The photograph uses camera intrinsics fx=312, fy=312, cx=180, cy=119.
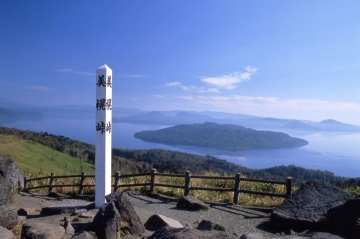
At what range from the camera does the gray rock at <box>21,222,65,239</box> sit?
651 cm

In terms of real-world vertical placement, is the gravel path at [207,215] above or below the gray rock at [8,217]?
below

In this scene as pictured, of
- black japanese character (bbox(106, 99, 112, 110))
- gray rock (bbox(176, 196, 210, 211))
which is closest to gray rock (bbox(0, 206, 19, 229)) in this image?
black japanese character (bbox(106, 99, 112, 110))

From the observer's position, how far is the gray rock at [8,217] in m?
7.53

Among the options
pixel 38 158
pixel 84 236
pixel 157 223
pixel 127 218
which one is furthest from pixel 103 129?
pixel 38 158

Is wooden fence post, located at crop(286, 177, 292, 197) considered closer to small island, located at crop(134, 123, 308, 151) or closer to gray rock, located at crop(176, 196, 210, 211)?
gray rock, located at crop(176, 196, 210, 211)

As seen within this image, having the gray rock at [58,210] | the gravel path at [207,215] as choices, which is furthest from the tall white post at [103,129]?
the gravel path at [207,215]

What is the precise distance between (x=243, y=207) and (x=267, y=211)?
84 centimetres

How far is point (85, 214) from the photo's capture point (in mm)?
9062

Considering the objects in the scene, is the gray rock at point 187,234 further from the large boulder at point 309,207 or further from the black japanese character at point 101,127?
the black japanese character at point 101,127

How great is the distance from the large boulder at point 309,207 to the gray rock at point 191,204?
2484 mm

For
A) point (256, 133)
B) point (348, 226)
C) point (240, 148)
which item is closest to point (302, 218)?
point (348, 226)

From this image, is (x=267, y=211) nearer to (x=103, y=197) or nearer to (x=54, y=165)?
(x=103, y=197)

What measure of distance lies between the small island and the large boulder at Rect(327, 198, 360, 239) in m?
141

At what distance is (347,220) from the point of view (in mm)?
7391
